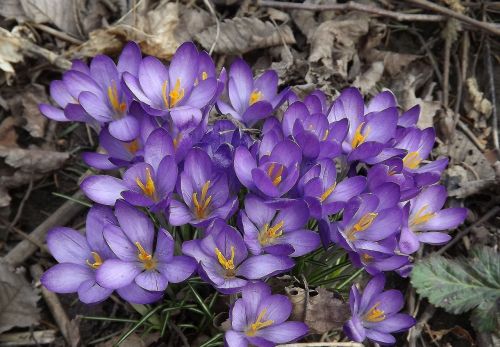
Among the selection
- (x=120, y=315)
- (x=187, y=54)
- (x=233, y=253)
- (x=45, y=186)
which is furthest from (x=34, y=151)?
(x=233, y=253)

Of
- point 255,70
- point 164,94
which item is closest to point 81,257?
point 164,94

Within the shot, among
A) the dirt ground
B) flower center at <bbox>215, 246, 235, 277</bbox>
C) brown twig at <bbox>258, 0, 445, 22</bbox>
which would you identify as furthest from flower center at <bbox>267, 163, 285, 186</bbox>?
brown twig at <bbox>258, 0, 445, 22</bbox>

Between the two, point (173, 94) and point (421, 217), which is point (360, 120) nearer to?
point (421, 217)

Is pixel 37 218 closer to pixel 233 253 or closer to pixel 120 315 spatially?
pixel 120 315

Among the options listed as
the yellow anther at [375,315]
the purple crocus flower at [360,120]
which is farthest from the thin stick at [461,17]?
the yellow anther at [375,315]

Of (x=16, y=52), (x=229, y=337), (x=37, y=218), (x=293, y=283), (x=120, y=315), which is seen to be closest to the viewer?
(x=229, y=337)

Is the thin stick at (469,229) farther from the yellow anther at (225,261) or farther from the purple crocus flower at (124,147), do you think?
the purple crocus flower at (124,147)
